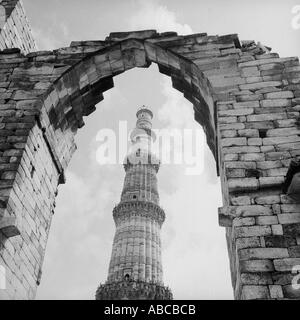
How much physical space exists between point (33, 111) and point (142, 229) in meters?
14.7

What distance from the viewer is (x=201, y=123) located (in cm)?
693

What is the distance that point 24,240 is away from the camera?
506 cm

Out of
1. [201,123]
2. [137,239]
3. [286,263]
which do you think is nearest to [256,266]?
[286,263]

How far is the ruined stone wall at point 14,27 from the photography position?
23.7 ft

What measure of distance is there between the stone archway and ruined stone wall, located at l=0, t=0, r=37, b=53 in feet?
2.17

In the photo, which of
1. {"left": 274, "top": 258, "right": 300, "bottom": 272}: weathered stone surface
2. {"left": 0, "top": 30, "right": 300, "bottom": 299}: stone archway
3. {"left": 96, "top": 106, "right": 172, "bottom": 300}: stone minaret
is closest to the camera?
{"left": 274, "top": 258, "right": 300, "bottom": 272}: weathered stone surface

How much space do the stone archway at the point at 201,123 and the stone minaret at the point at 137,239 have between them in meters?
11.1

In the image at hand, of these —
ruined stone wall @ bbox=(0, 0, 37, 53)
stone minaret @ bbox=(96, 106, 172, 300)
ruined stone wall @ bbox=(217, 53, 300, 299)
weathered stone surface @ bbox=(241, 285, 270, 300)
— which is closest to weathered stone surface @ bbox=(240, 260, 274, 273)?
ruined stone wall @ bbox=(217, 53, 300, 299)

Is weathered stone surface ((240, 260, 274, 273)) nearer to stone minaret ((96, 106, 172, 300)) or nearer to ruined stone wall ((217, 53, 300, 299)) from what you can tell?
ruined stone wall ((217, 53, 300, 299))

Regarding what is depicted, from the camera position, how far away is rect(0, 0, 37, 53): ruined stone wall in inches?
285

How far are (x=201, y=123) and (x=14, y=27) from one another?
4.32 m

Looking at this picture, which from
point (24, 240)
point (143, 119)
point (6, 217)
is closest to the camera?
point (6, 217)
